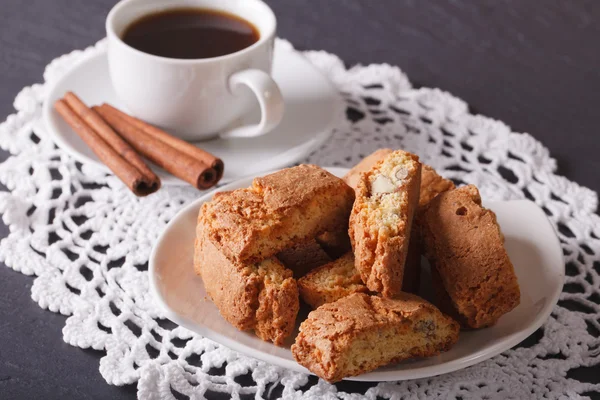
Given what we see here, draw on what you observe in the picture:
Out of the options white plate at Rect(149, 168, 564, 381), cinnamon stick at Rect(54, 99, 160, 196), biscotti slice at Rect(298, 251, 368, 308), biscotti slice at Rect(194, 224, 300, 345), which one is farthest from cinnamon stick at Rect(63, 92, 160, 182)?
biscotti slice at Rect(298, 251, 368, 308)

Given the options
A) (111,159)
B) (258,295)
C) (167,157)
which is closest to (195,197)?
(167,157)

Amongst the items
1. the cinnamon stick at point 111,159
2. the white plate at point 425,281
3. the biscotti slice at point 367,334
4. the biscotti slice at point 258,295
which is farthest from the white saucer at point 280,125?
the biscotti slice at point 367,334

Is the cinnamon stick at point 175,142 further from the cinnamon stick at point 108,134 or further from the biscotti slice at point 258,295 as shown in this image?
the biscotti slice at point 258,295

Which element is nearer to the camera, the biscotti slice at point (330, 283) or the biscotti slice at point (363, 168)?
the biscotti slice at point (330, 283)

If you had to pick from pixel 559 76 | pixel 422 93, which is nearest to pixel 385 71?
pixel 422 93

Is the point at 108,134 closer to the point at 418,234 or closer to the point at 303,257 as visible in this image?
the point at 303,257

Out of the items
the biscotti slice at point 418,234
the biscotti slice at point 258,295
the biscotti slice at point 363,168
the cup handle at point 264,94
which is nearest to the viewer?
the biscotti slice at point 258,295
